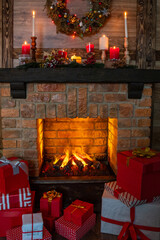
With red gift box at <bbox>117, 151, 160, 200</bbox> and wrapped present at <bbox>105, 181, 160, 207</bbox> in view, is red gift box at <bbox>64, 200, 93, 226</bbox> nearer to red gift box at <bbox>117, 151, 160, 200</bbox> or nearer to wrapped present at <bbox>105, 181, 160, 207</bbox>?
wrapped present at <bbox>105, 181, 160, 207</bbox>

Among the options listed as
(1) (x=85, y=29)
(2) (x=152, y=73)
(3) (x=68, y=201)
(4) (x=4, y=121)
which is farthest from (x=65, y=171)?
(1) (x=85, y=29)

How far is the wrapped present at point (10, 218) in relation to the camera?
1.86 m

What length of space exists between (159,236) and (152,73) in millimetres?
1424

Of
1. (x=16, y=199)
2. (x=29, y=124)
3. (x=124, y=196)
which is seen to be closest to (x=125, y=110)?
(x=124, y=196)

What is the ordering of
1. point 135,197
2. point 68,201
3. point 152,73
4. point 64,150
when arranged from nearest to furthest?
1. point 135,197
2. point 152,73
3. point 68,201
4. point 64,150

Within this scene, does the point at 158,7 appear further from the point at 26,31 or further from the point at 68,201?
the point at 68,201

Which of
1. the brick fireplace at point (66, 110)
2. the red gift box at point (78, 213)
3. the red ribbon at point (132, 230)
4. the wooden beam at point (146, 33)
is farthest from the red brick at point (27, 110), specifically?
the wooden beam at point (146, 33)

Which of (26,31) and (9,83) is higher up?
(26,31)

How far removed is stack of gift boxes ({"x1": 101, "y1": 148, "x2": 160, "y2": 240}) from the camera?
177 centimetres

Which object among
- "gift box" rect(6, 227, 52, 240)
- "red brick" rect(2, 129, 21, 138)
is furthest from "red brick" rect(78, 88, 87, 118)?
"gift box" rect(6, 227, 52, 240)

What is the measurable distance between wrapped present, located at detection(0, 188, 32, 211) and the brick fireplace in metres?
0.41

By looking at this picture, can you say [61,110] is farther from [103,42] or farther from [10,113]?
[103,42]

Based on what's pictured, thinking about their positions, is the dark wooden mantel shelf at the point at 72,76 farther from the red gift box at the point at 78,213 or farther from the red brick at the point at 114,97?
the red gift box at the point at 78,213

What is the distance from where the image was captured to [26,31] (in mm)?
2564
